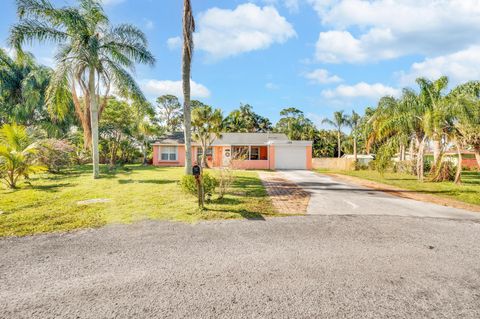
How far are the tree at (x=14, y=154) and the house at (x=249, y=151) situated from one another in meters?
15.6

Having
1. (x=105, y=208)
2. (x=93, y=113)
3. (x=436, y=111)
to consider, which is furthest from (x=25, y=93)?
(x=436, y=111)

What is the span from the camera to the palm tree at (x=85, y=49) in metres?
11.8

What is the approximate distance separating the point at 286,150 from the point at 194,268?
21.9m

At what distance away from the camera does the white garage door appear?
24.6 meters

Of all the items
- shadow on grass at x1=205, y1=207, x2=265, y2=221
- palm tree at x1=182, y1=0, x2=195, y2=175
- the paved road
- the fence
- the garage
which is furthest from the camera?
the fence

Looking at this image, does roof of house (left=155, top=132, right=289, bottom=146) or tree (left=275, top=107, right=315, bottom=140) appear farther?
tree (left=275, top=107, right=315, bottom=140)

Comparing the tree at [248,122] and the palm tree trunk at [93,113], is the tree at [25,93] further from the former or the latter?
the tree at [248,122]

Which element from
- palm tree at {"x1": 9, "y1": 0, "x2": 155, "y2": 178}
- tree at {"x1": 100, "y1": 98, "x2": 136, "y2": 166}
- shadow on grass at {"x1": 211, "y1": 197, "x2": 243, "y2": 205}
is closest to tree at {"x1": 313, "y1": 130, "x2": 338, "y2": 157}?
tree at {"x1": 100, "y1": 98, "x2": 136, "y2": 166}

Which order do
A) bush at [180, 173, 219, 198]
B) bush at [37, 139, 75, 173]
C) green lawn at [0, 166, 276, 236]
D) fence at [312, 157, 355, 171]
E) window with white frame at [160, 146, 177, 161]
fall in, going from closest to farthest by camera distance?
green lawn at [0, 166, 276, 236], bush at [180, 173, 219, 198], bush at [37, 139, 75, 173], fence at [312, 157, 355, 171], window with white frame at [160, 146, 177, 161]

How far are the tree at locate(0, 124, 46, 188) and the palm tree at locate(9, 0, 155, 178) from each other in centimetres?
225

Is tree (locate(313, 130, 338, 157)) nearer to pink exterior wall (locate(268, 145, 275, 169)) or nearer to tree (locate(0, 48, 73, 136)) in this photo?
pink exterior wall (locate(268, 145, 275, 169))

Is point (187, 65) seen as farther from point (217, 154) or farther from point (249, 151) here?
point (217, 154)

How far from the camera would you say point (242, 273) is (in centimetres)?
343

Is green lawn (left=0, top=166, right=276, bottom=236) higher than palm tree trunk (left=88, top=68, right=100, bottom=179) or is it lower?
lower
